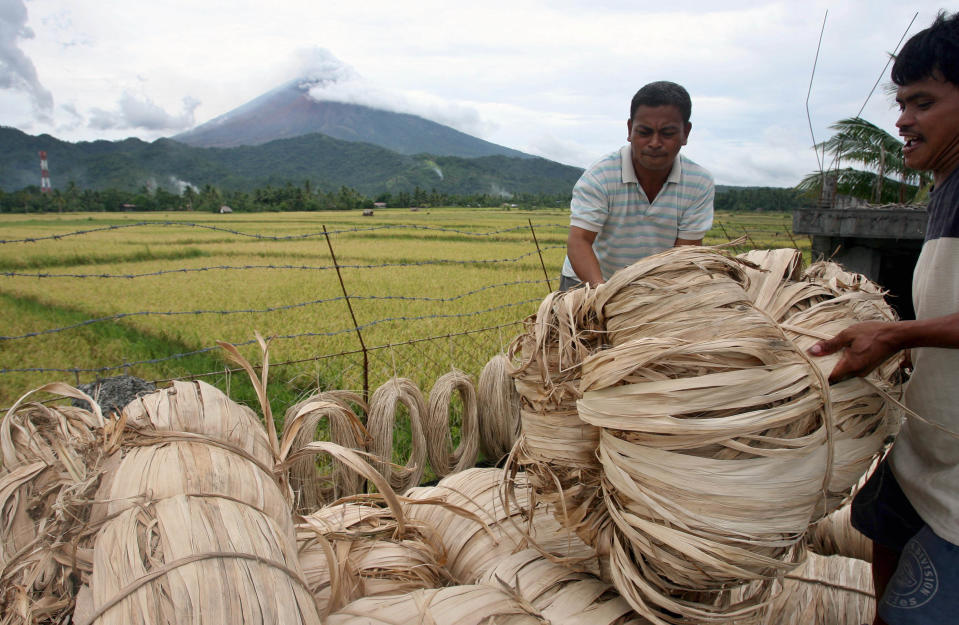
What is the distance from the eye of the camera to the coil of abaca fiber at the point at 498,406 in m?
3.80

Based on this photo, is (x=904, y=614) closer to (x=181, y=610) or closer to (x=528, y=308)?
(x=181, y=610)

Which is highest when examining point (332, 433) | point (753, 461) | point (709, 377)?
point (709, 377)

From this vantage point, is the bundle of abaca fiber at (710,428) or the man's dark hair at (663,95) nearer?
the bundle of abaca fiber at (710,428)

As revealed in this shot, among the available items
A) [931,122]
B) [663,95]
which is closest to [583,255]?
[663,95]

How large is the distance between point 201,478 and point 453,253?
29.2 ft

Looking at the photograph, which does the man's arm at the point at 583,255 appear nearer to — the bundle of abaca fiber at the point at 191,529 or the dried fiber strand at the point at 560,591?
the dried fiber strand at the point at 560,591

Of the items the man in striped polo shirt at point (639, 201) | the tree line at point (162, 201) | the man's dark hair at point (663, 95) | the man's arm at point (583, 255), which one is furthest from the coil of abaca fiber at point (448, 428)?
the tree line at point (162, 201)

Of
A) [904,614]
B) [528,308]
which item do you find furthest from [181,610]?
[528,308]

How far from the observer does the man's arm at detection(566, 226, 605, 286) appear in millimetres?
2250

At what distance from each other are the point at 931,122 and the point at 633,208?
1.36m

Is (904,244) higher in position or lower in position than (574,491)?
higher

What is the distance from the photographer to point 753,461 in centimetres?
109

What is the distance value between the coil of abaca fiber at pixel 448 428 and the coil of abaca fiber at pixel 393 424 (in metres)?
0.09

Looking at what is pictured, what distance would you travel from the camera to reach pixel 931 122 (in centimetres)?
131
